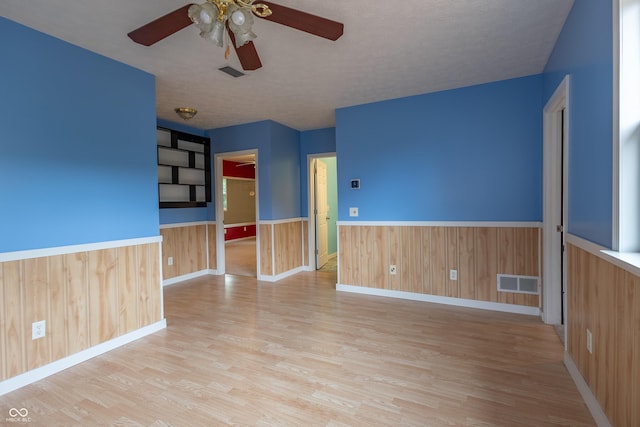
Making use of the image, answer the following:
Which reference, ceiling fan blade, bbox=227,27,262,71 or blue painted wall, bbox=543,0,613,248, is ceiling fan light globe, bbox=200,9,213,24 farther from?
blue painted wall, bbox=543,0,613,248

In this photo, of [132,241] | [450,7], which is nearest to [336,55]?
[450,7]

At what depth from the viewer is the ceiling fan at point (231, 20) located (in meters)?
1.55

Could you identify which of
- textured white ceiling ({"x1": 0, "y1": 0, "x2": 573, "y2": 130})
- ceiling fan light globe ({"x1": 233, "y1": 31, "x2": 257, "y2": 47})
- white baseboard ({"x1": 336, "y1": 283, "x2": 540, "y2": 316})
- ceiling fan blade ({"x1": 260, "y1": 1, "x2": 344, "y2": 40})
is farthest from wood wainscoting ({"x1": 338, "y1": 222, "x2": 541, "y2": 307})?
ceiling fan light globe ({"x1": 233, "y1": 31, "x2": 257, "y2": 47})

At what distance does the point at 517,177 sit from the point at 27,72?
4339 millimetres

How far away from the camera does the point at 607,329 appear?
1.53 meters

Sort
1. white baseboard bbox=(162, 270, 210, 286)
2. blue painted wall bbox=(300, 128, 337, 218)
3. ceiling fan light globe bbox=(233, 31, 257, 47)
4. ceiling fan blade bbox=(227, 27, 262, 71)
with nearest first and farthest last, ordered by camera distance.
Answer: ceiling fan light globe bbox=(233, 31, 257, 47), ceiling fan blade bbox=(227, 27, 262, 71), white baseboard bbox=(162, 270, 210, 286), blue painted wall bbox=(300, 128, 337, 218)

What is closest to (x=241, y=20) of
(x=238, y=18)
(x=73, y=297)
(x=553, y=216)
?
(x=238, y=18)

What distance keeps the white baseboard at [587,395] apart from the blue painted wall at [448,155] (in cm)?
159

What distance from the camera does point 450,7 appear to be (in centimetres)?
204

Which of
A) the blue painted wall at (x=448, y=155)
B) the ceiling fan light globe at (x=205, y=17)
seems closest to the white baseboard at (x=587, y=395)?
the blue painted wall at (x=448, y=155)

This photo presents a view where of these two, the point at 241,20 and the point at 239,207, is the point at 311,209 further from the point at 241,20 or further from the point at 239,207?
the point at 239,207

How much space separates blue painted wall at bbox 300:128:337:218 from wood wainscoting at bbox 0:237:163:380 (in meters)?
2.94

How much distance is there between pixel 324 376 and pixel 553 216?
2.58 metres

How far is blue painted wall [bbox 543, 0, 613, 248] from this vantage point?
1.55m
